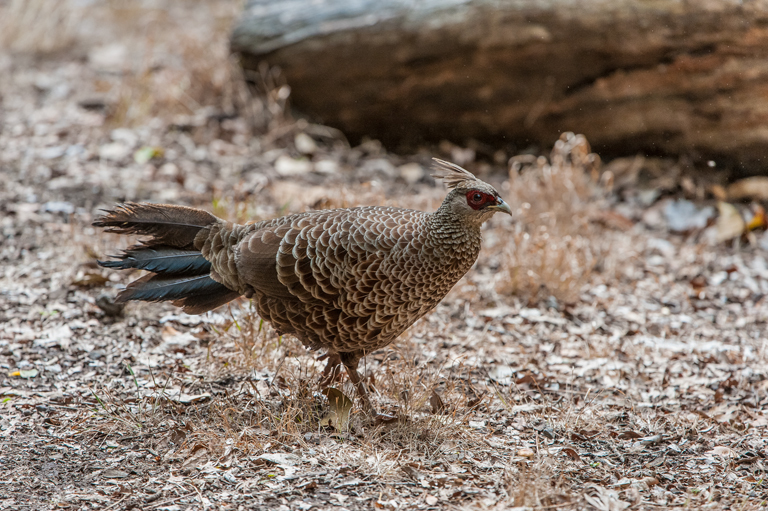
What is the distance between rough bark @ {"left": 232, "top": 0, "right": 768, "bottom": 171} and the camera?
556cm

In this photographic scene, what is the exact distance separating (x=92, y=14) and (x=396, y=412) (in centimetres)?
839

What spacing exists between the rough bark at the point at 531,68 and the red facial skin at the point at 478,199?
3.26 metres

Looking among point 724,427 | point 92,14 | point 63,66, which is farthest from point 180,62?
point 724,427

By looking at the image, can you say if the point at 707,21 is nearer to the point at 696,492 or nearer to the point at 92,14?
the point at 696,492

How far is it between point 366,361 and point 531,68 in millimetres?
3377

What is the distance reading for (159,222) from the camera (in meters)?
3.40

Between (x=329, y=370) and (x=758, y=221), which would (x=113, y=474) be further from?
(x=758, y=221)

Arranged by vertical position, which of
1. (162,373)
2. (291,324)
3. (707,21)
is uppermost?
(707,21)

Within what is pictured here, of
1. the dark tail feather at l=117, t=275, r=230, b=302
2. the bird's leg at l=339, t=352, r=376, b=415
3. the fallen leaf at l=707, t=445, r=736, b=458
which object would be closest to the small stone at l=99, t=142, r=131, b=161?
the dark tail feather at l=117, t=275, r=230, b=302

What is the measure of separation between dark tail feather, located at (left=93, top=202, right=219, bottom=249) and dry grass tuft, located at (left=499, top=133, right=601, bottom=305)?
2133 millimetres

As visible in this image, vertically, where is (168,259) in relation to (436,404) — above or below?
above

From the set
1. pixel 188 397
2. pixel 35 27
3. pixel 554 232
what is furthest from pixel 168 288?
pixel 35 27

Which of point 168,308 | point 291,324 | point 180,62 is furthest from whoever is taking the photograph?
point 180,62

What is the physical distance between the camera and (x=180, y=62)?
320 inches
